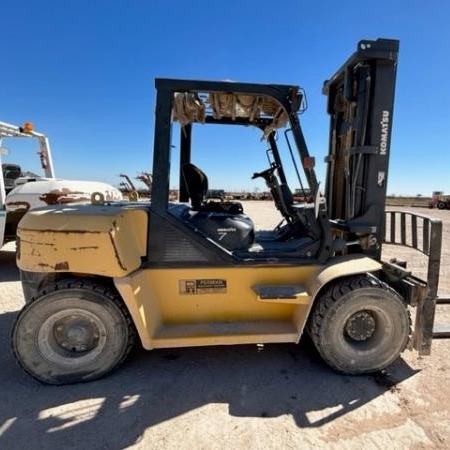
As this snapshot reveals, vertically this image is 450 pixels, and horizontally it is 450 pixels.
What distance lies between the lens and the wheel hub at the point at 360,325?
3086mm

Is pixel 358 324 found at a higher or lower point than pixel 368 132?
lower

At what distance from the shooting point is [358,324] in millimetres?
3090

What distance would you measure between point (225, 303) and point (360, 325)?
1295 millimetres

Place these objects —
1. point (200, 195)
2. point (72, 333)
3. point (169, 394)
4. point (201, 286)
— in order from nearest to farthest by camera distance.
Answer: point (169, 394)
point (72, 333)
point (201, 286)
point (200, 195)

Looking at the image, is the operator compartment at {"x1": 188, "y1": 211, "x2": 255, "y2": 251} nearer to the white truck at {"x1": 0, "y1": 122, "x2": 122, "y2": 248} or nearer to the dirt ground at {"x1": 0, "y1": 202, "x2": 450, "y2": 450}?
the dirt ground at {"x1": 0, "y1": 202, "x2": 450, "y2": 450}

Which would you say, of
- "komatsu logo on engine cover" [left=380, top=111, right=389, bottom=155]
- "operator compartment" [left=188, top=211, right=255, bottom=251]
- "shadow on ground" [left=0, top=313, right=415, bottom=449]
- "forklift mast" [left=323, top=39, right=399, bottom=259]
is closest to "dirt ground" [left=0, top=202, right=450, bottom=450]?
"shadow on ground" [left=0, top=313, right=415, bottom=449]

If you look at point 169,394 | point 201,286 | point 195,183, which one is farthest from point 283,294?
point 195,183

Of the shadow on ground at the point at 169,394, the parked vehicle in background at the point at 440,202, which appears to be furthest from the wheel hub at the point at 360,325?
the parked vehicle in background at the point at 440,202

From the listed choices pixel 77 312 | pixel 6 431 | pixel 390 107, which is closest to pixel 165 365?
pixel 77 312

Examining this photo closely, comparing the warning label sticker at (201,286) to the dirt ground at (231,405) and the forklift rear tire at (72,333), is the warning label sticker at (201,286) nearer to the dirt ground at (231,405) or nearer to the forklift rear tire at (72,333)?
the forklift rear tire at (72,333)

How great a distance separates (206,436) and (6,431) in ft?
4.62

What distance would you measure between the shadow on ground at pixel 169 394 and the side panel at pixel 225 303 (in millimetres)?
343

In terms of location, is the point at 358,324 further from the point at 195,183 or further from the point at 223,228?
the point at 195,183

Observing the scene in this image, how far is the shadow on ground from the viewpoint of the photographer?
2334mm
